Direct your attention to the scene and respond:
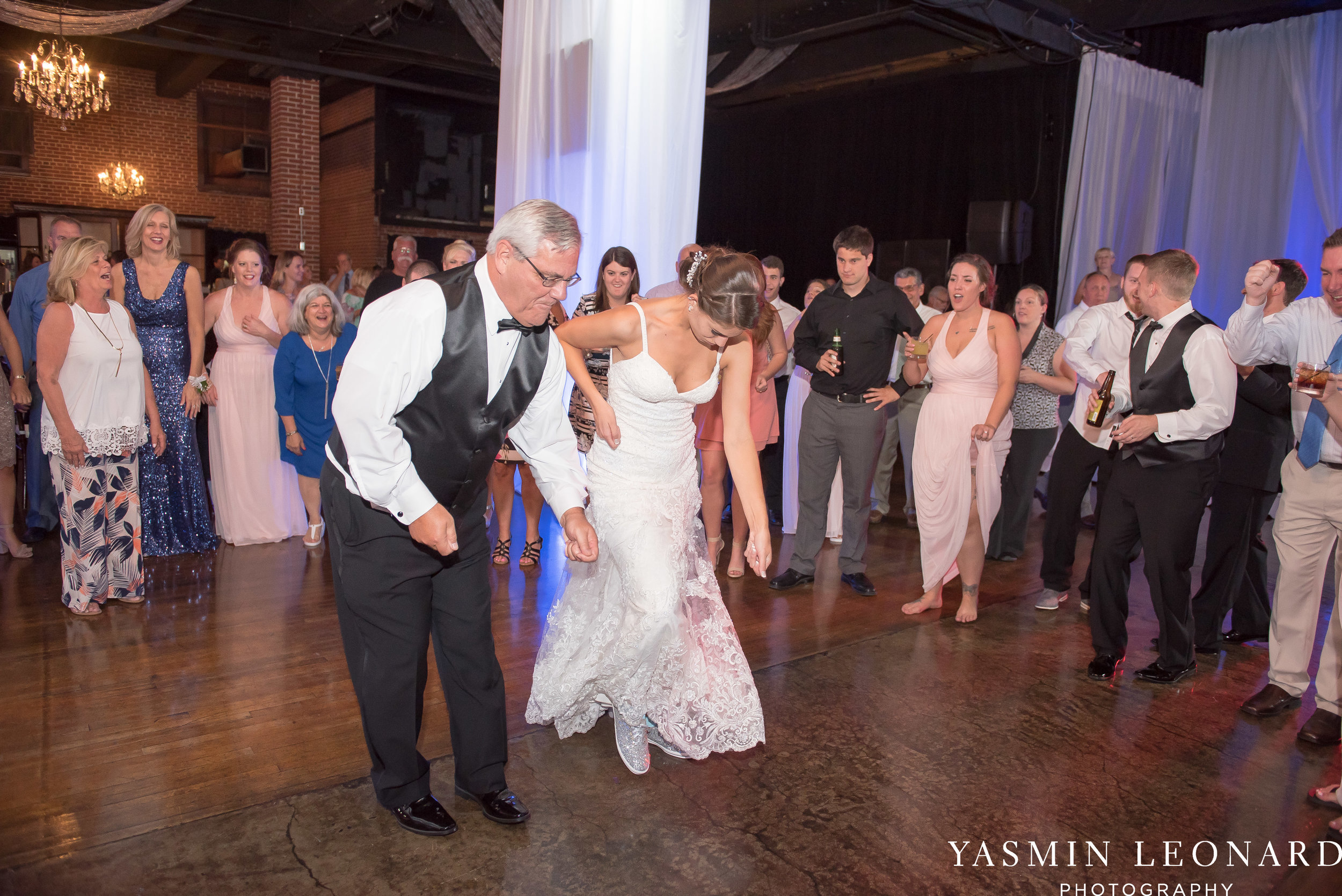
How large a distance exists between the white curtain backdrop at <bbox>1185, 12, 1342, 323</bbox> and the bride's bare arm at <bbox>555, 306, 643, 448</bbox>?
753 cm

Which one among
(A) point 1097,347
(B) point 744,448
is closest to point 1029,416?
(A) point 1097,347

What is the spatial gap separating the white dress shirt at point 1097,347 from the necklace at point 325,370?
144 inches

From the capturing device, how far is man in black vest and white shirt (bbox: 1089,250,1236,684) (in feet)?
10.8

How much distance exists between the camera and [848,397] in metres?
4.51

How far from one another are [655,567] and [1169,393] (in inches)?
83.2

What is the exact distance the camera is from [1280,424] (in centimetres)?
390

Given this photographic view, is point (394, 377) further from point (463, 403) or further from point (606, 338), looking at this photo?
point (606, 338)

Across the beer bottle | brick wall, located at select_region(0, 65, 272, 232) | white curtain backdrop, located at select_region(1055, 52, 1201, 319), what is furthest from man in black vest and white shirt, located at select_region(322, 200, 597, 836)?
brick wall, located at select_region(0, 65, 272, 232)

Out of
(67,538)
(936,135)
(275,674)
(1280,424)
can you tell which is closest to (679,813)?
(275,674)

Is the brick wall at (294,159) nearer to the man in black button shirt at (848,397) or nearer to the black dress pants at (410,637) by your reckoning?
the man in black button shirt at (848,397)

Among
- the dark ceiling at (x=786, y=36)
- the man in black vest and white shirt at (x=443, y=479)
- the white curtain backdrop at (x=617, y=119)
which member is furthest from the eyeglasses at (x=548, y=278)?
the dark ceiling at (x=786, y=36)

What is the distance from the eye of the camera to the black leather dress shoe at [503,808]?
2369 millimetres

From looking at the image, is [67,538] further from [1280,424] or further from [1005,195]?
[1005,195]

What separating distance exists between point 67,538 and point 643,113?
3377 millimetres
